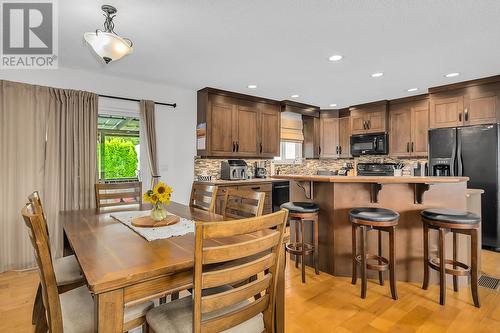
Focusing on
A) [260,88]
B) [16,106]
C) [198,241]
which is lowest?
[198,241]

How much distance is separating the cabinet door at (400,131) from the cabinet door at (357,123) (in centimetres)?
53

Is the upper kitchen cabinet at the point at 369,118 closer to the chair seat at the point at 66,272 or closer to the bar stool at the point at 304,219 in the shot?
the bar stool at the point at 304,219

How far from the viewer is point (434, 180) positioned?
2.39 metres

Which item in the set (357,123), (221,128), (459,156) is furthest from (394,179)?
(357,123)

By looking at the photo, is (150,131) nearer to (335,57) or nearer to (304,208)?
(304,208)

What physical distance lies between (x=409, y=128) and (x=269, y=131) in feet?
8.50

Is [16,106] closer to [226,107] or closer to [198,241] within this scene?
[226,107]

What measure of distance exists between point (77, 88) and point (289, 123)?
13.0 feet

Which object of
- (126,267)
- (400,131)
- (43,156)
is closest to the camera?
(126,267)

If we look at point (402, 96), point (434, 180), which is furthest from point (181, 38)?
point (402, 96)

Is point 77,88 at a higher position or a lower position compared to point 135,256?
higher

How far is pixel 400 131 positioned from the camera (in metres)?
5.11

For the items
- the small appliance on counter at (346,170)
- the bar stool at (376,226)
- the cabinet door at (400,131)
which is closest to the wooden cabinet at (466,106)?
the cabinet door at (400,131)

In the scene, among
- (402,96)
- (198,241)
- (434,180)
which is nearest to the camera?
(198,241)
